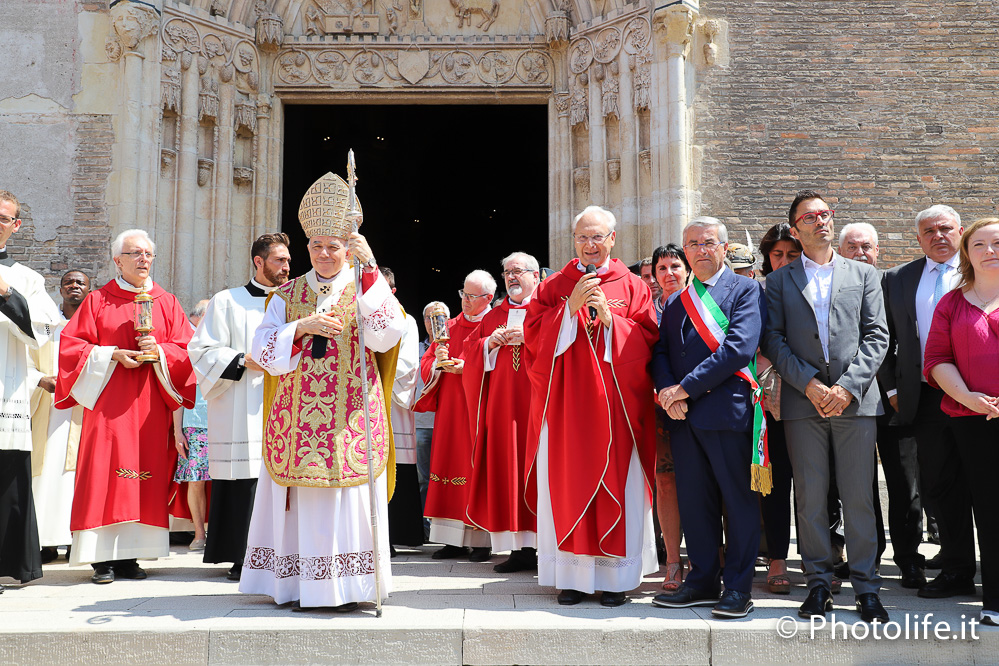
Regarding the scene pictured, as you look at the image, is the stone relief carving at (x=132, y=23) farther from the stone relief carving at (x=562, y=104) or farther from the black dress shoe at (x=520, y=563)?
the black dress shoe at (x=520, y=563)

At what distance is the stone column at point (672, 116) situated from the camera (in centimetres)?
886

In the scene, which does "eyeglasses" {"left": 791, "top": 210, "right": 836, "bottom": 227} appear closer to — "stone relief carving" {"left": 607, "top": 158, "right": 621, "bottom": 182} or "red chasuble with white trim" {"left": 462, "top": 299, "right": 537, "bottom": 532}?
"red chasuble with white trim" {"left": 462, "top": 299, "right": 537, "bottom": 532}

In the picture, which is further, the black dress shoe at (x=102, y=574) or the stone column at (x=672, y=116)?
the stone column at (x=672, y=116)

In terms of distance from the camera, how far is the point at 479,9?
395 inches

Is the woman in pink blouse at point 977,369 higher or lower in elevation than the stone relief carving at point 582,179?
lower

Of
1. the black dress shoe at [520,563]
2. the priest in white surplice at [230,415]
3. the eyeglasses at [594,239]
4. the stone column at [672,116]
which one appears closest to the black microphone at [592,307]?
the eyeglasses at [594,239]

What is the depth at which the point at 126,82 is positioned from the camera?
8.97 metres

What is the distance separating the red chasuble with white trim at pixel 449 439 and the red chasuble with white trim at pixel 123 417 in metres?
1.87

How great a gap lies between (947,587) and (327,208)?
399 cm

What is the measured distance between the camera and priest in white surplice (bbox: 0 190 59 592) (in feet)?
16.6

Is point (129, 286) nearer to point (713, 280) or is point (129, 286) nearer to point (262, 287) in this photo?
point (262, 287)

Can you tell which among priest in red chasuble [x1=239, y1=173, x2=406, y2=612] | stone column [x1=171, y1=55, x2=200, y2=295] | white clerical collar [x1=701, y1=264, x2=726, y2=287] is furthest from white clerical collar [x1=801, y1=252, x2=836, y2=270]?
stone column [x1=171, y1=55, x2=200, y2=295]

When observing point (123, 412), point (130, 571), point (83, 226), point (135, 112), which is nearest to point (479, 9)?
point (135, 112)

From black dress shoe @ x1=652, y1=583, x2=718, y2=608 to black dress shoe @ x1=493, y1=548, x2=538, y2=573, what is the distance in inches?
54.5
